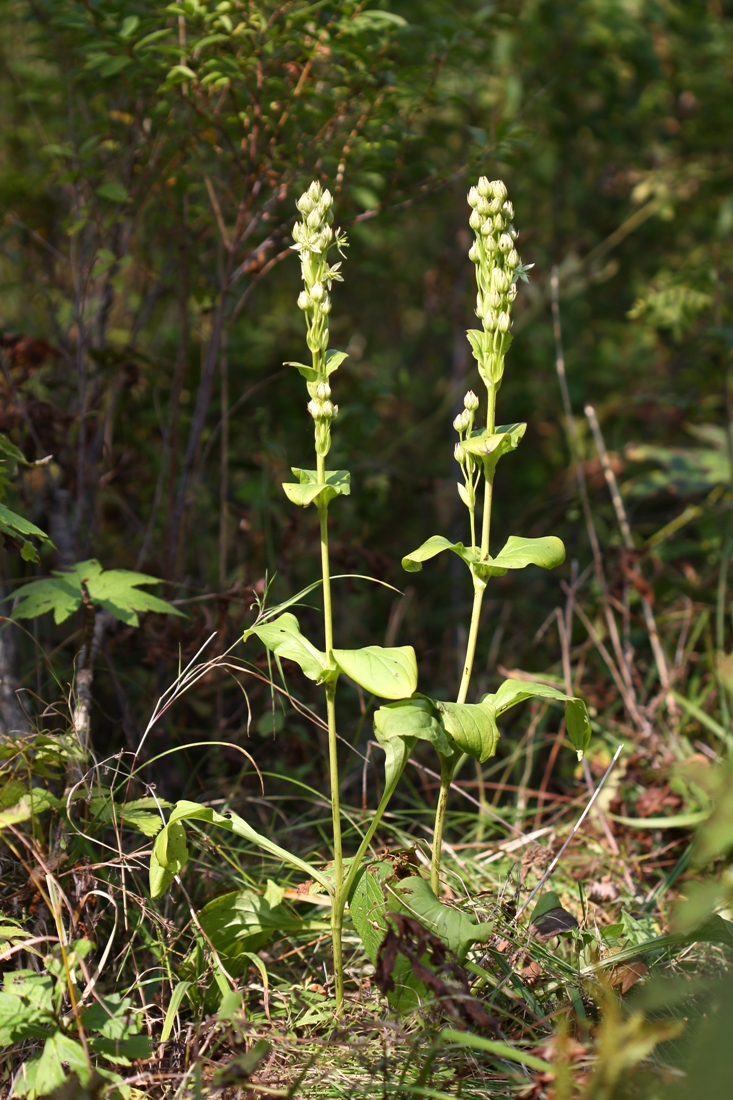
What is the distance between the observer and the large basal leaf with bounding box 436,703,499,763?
55.2 inches

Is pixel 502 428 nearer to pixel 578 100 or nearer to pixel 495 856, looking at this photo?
pixel 495 856

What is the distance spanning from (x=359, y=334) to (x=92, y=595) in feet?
9.65

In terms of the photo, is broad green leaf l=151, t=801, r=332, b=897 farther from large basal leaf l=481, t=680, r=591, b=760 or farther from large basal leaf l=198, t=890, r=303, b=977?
large basal leaf l=481, t=680, r=591, b=760

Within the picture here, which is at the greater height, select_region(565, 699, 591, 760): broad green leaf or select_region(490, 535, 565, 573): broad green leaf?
select_region(490, 535, 565, 573): broad green leaf

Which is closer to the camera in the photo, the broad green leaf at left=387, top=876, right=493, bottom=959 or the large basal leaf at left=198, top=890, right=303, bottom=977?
the broad green leaf at left=387, top=876, right=493, bottom=959

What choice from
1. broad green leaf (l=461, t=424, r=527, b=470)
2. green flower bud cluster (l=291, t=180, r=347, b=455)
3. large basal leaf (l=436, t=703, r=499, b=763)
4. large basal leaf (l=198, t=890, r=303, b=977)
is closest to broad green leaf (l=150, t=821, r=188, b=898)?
large basal leaf (l=198, t=890, r=303, b=977)

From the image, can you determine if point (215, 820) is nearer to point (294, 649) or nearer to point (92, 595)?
point (294, 649)

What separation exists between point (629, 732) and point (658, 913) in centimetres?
65

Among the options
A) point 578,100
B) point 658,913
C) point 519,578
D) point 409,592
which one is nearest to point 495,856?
point 658,913

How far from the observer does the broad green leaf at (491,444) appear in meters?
1.50

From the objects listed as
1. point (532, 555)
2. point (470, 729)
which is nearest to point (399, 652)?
point (470, 729)

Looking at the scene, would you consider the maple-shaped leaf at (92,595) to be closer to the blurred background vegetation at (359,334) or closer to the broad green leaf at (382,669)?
the blurred background vegetation at (359,334)

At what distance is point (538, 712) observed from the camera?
8.90ft

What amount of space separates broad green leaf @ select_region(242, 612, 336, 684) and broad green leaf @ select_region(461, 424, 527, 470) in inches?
17.8
